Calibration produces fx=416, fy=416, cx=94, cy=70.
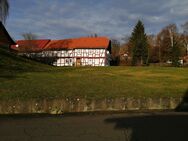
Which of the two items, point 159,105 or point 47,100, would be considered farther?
point 159,105

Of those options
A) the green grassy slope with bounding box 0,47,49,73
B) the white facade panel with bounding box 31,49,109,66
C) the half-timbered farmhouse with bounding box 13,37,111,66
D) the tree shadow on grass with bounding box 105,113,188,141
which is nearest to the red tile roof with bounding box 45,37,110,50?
the half-timbered farmhouse with bounding box 13,37,111,66

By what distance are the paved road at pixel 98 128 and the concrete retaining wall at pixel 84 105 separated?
5.19 feet

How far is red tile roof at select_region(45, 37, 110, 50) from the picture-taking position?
105125mm

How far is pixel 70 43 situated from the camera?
10938 centimetres

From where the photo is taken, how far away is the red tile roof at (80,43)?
10512 centimetres

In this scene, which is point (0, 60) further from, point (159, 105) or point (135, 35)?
point (135, 35)

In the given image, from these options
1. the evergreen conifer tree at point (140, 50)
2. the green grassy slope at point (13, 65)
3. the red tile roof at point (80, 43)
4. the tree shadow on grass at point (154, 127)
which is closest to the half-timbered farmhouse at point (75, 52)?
the red tile roof at point (80, 43)

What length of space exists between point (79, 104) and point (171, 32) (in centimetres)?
11272

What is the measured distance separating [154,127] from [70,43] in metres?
98.9

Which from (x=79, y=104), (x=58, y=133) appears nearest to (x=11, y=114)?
(x=79, y=104)

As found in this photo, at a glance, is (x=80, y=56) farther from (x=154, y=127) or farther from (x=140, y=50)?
(x=154, y=127)

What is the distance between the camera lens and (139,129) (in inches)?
423

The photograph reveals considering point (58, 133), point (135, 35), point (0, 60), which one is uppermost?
point (135, 35)

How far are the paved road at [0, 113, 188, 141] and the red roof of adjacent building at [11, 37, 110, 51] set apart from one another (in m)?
90.5
